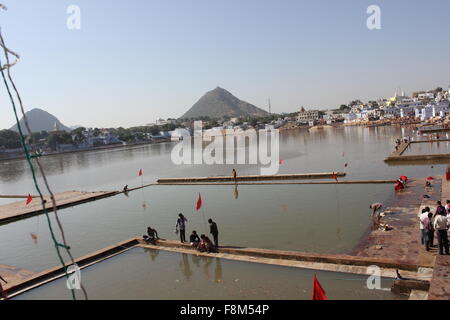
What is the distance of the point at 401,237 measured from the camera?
10.8 meters

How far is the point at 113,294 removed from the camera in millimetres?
9648

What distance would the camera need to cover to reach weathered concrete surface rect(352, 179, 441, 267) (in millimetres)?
9164

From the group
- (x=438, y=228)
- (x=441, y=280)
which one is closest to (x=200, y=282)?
(x=441, y=280)

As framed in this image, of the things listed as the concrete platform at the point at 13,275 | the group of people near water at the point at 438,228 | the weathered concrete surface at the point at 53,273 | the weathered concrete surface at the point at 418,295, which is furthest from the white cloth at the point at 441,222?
the concrete platform at the point at 13,275

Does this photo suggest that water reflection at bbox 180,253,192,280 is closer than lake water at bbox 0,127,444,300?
Yes

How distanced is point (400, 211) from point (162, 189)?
18.8 metres

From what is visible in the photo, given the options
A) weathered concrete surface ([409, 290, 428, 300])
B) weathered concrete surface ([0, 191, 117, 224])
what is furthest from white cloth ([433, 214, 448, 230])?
weathered concrete surface ([0, 191, 117, 224])

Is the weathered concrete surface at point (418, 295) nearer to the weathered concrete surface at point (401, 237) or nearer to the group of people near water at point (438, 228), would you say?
the weathered concrete surface at point (401, 237)

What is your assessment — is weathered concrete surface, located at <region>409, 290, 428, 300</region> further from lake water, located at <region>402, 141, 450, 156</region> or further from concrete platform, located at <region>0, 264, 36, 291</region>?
lake water, located at <region>402, 141, 450, 156</region>

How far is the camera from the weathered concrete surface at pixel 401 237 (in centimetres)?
916

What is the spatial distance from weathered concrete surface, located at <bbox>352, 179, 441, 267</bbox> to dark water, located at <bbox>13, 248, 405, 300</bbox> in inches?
53.8

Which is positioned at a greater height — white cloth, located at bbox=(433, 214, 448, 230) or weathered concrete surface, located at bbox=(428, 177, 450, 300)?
white cloth, located at bbox=(433, 214, 448, 230)

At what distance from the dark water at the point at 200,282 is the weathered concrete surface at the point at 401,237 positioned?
1.37 metres
